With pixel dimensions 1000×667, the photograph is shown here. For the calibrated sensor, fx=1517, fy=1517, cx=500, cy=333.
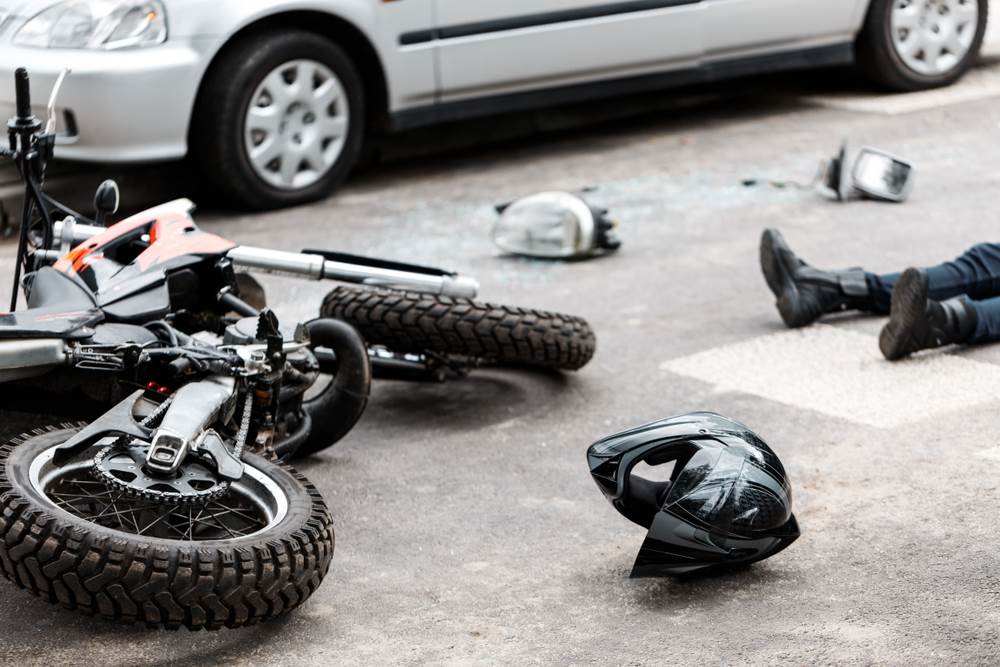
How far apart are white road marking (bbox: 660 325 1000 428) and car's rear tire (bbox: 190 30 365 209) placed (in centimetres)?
292

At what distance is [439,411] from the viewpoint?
504 centimetres

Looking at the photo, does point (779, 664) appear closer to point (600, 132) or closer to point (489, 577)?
point (489, 577)

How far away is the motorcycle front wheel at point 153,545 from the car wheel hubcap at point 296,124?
4.15 meters

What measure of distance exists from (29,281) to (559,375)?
1877 millimetres

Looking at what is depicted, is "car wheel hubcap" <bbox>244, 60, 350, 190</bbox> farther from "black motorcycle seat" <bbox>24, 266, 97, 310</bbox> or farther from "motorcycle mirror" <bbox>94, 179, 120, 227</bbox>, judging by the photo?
"black motorcycle seat" <bbox>24, 266, 97, 310</bbox>

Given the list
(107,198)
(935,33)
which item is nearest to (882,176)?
(935,33)

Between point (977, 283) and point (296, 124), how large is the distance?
12.0 ft

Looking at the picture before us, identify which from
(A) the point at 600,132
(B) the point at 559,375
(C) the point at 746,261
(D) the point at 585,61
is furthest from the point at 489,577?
(A) the point at 600,132

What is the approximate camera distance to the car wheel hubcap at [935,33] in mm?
9836

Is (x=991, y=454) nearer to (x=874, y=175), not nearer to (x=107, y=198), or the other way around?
(x=107, y=198)

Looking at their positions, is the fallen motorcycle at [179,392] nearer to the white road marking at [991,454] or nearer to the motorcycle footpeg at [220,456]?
the motorcycle footpeg at [220,456]

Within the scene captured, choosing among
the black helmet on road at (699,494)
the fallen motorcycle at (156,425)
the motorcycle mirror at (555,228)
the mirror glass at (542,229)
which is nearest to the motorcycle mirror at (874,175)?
the motorcycle mirror at (555,228)

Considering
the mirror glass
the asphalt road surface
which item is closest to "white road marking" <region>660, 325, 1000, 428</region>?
the asphalt road surface

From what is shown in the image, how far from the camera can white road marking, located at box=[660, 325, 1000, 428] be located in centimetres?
489
